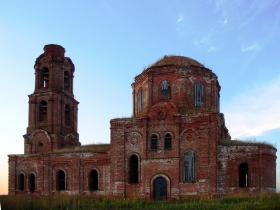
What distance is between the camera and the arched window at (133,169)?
1137 inches

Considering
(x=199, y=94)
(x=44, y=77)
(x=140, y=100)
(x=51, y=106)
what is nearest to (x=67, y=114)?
(x=51, y=106)

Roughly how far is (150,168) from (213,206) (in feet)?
24.1

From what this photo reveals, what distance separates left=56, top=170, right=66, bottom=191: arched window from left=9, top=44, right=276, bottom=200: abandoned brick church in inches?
2.8

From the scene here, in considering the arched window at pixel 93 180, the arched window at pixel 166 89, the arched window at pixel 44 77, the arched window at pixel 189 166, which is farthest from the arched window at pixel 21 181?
the arched window at pixel 189 166

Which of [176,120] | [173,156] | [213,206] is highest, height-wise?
[176,120]

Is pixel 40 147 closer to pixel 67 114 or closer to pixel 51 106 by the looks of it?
pixel 51 106

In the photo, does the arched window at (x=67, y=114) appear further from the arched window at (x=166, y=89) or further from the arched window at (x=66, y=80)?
the arched window at (x=166, y=89)


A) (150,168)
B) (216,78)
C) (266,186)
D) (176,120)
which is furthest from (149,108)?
(266,186)

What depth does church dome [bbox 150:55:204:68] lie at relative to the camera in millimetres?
31359

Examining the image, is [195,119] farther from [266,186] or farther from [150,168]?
[266,186]

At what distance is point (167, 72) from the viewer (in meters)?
30.8

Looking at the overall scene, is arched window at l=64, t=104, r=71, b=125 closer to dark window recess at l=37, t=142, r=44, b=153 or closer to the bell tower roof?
dark window recess at l=37, t=142, r=44, b=153

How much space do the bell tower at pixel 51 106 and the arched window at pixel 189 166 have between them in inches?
419

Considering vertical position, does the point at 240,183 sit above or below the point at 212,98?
below
